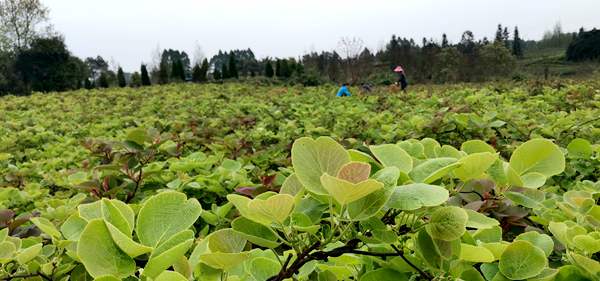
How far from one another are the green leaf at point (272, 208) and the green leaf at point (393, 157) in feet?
0.58

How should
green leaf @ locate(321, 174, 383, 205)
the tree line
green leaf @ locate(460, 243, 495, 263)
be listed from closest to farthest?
green leaf @ locate(321, 174, 383, 205), green leaf @ locate(460, 243, 495, 263), the tree line

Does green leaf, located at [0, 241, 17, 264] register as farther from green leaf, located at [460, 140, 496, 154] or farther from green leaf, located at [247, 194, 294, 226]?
green leaf, located at [460, 140, 496, 154]

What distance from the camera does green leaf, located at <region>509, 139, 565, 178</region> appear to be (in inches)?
28.5

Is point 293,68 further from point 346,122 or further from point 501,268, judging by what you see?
point 501,268

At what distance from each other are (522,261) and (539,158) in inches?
7.9

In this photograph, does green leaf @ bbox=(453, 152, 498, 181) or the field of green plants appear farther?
green leaf @ bbox=(453, 152, 498, 181)

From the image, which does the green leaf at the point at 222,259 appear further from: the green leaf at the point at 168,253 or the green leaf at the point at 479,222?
the green leaf at the point at 479,222

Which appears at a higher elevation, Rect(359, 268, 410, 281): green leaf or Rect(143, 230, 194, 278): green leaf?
Rect(143, 230, 194, 278): green leaf

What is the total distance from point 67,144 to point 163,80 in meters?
21.3

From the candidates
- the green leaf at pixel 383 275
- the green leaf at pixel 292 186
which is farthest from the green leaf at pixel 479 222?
the green leaf at pixel 292 186

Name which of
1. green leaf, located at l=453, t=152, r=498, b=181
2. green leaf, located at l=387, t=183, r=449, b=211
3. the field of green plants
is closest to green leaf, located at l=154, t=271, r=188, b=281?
the field of green plants

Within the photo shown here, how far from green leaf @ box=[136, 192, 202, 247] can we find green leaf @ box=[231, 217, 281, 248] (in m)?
0.06

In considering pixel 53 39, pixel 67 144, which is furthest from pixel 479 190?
pixel 53 39

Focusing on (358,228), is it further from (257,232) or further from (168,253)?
(168,253)
